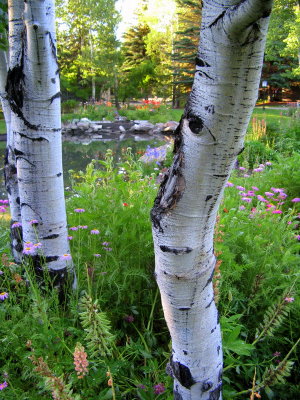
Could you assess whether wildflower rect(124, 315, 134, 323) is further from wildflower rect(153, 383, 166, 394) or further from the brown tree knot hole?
the brown tree knot hole

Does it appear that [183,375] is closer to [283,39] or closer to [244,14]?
[244,14]

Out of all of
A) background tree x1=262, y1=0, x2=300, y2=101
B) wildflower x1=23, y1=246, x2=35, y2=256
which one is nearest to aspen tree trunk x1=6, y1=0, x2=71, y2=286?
wildflower x1=23, y1=246, x2=35, y2=256

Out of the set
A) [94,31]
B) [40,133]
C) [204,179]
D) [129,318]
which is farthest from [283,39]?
[204,179]

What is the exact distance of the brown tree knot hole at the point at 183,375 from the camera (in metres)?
1.28

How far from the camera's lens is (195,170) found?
0.98 metres

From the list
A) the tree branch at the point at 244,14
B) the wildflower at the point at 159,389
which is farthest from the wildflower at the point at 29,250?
the tree branch at the point at 244,14

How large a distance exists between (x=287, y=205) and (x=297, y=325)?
2477mm

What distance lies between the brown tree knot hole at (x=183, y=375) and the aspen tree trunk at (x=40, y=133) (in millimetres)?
964

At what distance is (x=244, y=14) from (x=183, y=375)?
1228 millimetres

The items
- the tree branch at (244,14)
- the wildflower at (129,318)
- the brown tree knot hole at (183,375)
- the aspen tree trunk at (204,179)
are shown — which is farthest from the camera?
the wildflower at (129,318)

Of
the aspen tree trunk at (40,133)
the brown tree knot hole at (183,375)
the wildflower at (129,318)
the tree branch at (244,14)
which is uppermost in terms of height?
the tree branch at (244,14)

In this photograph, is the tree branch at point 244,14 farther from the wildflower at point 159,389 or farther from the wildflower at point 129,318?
the wildflower at point 129,318

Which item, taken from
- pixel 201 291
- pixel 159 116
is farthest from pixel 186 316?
pixel 159 116

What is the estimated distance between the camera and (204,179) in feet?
3.26
